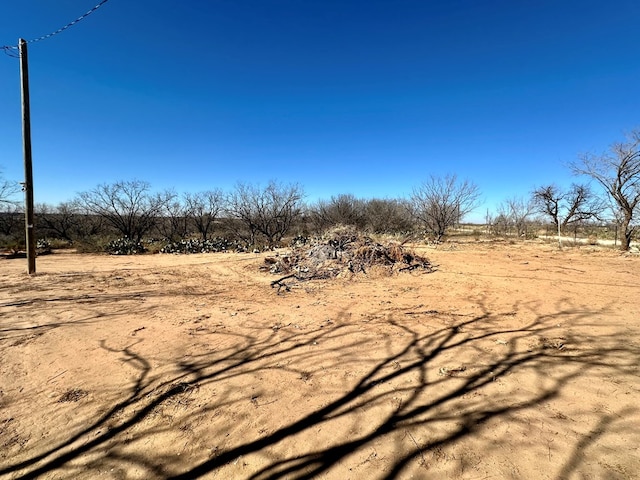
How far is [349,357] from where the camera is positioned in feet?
10.3

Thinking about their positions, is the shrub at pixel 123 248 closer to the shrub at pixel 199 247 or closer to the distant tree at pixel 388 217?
the shrub at pixel 199 247

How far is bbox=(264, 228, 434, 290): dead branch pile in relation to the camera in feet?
25.7

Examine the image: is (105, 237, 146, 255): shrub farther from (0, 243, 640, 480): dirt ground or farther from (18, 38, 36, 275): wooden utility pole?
(0, 243, 640, 480): dirt ground

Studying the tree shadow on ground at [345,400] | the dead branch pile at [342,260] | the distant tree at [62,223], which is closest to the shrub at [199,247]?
the dead branch pile at [342,260]

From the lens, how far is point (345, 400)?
7.80 ft

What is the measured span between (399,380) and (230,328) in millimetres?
2430

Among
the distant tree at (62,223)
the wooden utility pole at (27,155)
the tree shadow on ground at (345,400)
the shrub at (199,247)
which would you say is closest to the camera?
the tree shadow on ground at (345,400)

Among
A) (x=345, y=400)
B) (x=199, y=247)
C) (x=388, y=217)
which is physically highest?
(x=388, y=217)

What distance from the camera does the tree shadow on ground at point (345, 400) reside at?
180 centimetres

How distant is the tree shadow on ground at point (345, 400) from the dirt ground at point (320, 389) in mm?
13

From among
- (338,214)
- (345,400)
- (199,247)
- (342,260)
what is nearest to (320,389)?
(345,400)

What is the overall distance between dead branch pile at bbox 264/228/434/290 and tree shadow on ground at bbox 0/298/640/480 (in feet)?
13.0

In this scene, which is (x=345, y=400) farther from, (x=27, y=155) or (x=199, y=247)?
(x=199, y=247)

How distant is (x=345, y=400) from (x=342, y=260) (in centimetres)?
605
